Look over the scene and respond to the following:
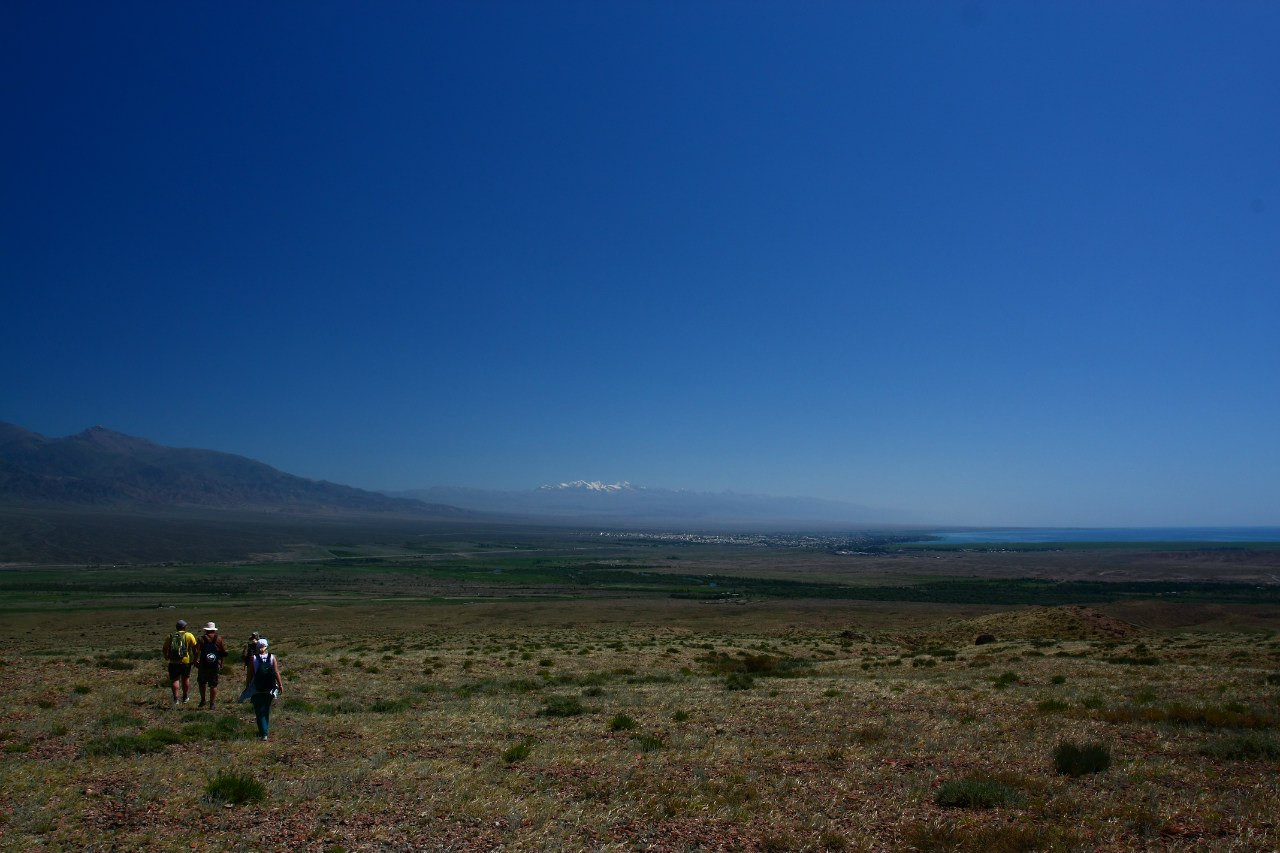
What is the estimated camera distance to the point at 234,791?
9.31 metres

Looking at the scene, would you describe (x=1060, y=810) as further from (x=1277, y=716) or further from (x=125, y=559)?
(x=125, y=559)

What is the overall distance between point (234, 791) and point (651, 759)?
245 inches

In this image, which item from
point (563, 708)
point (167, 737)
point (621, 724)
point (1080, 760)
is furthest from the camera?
point (563, 708)

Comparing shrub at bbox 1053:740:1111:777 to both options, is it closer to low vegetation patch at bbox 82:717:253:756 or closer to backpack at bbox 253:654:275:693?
backpack at bbox 253:654:275:693

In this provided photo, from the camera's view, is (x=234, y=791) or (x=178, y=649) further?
(x=178, y=649)

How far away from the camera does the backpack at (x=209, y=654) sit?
16.4 meters

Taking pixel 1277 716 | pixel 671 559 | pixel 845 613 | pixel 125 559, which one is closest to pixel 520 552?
pixel 671 559

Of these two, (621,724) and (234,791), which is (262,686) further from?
(621,724)

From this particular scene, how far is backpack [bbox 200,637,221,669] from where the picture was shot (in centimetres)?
1639

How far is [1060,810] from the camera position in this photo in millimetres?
9016

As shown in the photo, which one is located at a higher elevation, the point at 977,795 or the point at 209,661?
the point at 977,795

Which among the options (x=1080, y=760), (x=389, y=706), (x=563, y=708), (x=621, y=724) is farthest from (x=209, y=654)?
(x=1080, y=760)

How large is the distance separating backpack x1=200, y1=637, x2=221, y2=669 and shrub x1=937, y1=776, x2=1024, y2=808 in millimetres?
15933

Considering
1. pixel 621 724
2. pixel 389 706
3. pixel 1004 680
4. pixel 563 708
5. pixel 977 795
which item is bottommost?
pixel 1004 680
